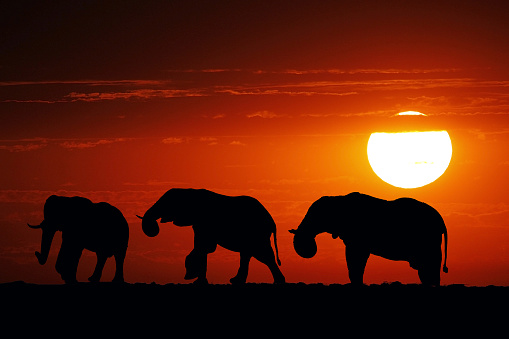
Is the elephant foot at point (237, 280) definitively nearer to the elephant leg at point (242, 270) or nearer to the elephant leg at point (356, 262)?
the elephant leg at point (242, 270)

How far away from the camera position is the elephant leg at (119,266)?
41.3 m

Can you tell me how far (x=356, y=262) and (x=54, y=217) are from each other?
37.6ft

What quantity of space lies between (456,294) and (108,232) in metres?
14.5

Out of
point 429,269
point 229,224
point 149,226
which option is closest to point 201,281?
point 229,224

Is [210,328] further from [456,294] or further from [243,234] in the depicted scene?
[243,234]

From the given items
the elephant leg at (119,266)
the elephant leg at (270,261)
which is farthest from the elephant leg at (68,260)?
the elephant leg at (270,261)

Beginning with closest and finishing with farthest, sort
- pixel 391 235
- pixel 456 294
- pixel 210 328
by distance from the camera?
pixel 210 328
pixel 456 294
pixel 391 235

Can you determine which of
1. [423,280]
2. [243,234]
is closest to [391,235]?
[423,280]

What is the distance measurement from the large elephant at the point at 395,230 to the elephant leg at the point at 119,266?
7098 millimetres

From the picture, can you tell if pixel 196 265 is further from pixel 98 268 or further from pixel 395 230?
pixel 395 230

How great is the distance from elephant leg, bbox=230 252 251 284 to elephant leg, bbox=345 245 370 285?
3.28m

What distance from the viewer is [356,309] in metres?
30.0

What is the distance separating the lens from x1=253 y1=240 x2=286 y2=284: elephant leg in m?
40.4

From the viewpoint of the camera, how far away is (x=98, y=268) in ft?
136
